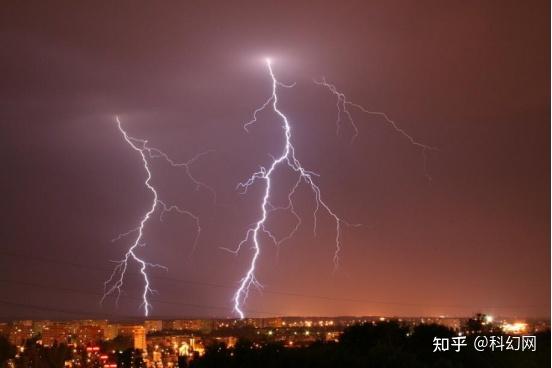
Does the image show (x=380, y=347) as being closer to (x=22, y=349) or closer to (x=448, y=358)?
(x=448, y=358)

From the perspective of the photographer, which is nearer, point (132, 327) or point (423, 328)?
point (423, 328)

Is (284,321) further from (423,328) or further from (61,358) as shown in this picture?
(423,328)

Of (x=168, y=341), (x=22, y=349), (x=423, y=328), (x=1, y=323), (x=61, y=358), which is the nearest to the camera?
(x=423, y=328)

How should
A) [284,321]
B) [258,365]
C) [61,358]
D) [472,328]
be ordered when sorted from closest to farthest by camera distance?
1. [258,365]
2. [472,328]
3. [61,358]
4. [284,321]

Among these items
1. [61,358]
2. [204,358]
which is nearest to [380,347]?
[204,358]

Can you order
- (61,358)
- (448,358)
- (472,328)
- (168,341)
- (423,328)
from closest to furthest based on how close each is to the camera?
(448,358), (423,328), (472,328), (61,358), (168,341)

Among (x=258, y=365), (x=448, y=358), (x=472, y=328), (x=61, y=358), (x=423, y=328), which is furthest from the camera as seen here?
(x=61, y=358)

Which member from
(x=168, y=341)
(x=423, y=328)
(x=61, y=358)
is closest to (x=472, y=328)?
(x=423, y=328)

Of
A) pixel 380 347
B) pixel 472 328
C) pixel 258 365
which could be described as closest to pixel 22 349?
pixel 472 328

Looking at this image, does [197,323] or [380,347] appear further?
[197,323]
